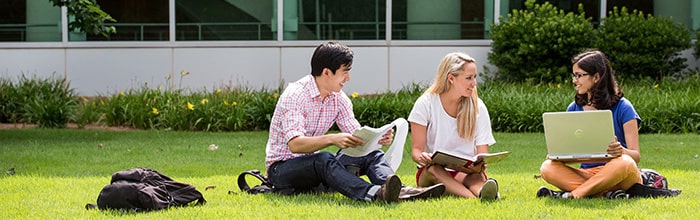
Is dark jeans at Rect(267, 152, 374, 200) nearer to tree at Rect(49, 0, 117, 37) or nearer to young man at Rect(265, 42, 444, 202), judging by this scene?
young man at Rect(265, 42, 444, 202)

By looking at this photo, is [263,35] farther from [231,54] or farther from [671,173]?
[671,173]

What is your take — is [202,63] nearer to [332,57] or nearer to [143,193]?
[332,57]

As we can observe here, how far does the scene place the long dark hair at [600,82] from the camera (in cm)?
699

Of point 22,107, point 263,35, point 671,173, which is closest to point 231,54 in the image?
point 263,35

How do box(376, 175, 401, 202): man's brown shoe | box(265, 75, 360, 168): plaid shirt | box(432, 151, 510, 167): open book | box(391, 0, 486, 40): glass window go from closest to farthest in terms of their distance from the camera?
box(376, 175, 401, 202): man's brown shoe, box(432, 151, 510, 167): open book, box(265, 75, 360, 168): plaid shirt, box(391, 0, 486, 40): glass window

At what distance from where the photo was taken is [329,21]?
17.5 meters

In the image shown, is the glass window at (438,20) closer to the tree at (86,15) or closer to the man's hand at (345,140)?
the tree at (86,15)

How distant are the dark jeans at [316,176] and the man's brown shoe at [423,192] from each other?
24cm

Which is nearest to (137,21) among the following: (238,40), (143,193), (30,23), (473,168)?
(238,40)

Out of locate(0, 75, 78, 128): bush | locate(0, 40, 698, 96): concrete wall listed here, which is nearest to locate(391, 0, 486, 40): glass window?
locate(0, 40, 698, 96): concrete wall

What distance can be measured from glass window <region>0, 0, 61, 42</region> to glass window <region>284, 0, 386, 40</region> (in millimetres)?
3772

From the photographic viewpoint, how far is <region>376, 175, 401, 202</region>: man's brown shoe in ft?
21.3

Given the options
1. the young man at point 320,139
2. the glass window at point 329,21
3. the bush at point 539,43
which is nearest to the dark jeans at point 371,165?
the young man at point 320,139

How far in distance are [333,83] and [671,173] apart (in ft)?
10.4
